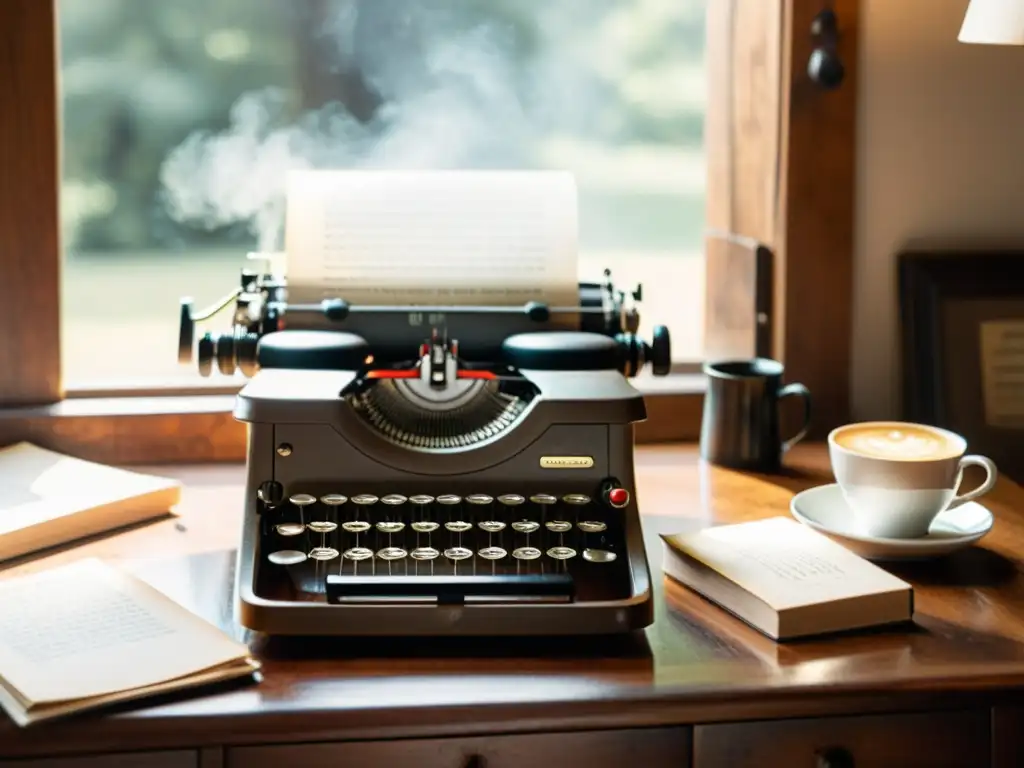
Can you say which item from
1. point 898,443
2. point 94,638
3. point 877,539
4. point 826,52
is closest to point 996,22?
point 826,52

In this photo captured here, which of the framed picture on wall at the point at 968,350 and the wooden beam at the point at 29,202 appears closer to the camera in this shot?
the wooden beam at the point at 29,202

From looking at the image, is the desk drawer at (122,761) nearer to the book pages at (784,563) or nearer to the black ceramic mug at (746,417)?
the book pages at (784,563)

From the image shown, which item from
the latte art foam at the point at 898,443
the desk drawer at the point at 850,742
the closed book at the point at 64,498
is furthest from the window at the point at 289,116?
the desk drawer at the point at 850,742

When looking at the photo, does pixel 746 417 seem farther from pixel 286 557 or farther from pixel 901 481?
pixel 286 557

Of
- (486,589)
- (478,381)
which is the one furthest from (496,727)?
(478,381)

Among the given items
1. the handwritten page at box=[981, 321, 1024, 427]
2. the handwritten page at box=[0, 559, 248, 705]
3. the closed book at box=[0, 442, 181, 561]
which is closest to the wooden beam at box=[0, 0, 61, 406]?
the closed book at box=[0, 442, 181, 561]

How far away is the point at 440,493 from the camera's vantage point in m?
1.30

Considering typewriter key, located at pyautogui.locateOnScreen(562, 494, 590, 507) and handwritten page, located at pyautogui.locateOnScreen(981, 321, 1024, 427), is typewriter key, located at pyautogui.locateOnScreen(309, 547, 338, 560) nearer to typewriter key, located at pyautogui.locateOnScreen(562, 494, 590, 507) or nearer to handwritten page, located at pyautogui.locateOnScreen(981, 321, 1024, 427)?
typewriter key, located at pyautogui.locateOnScreen(562, 494, 590, 507)

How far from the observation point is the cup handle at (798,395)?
1745 mm

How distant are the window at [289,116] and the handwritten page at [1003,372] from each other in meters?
0.49

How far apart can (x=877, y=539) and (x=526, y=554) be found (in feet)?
1.21

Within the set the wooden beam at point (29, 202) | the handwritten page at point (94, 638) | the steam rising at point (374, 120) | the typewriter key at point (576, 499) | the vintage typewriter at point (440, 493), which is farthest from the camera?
the steam rising at point (374, 120)

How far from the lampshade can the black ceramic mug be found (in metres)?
0.46

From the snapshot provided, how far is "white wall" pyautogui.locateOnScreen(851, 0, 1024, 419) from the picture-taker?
1.83 m
